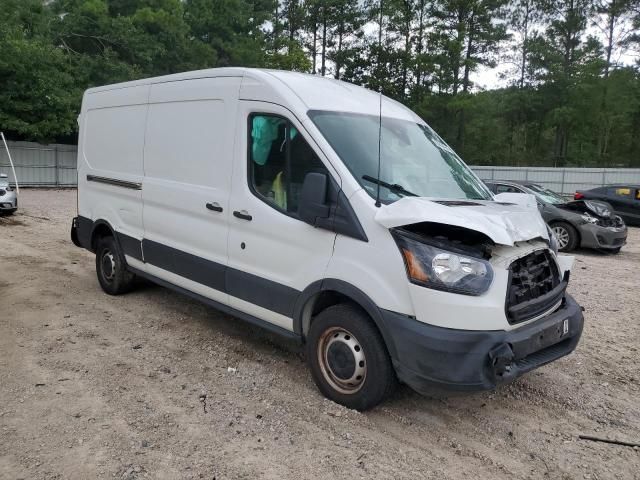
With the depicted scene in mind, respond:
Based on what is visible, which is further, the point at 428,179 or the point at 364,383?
the point at 428,179

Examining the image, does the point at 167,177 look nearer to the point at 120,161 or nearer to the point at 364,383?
the point at 120,161

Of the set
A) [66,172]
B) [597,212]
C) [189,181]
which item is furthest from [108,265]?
[66,172]

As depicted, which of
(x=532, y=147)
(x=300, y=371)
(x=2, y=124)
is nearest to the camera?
(x=300, y=371)

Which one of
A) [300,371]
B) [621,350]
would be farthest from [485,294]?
[621,350]

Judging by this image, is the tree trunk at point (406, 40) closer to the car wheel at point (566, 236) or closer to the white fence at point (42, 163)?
the white fence at point (42, 163)

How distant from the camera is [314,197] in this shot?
3.54 meters

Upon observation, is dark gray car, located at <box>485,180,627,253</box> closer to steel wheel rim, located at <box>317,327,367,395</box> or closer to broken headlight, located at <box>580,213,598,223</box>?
broken headlight, located at <box>580,213,598,223</box>

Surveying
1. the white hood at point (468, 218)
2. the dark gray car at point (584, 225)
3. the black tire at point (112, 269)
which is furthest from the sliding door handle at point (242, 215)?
the dark gray car at point (584, 225)

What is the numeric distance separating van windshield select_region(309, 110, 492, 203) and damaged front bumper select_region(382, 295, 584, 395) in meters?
0.94

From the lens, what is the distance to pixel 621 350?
514 cm

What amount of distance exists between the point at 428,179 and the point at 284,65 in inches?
1179

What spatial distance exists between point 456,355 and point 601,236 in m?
9.05

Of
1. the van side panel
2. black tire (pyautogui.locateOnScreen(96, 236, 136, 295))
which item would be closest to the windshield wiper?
the van side panel

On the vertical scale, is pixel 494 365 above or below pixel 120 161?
below
